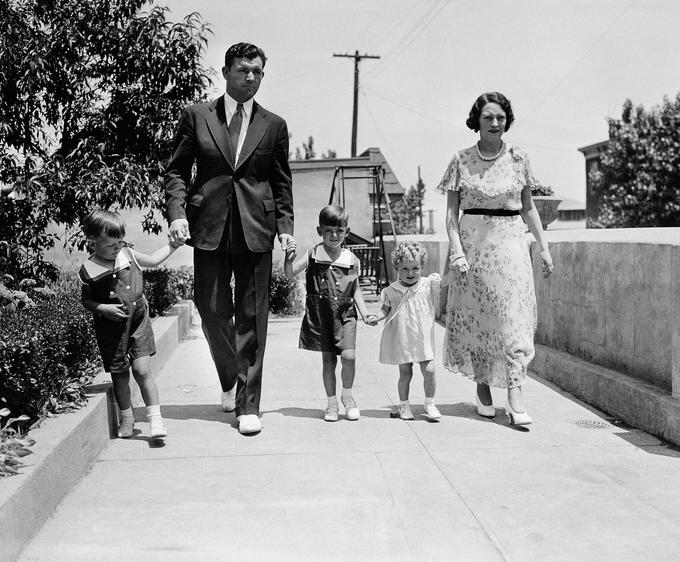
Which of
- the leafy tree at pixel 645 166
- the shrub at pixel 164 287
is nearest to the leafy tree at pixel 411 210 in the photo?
the leafy tree at pixel 645 166

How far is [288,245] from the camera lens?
Answer: 16.3 feet

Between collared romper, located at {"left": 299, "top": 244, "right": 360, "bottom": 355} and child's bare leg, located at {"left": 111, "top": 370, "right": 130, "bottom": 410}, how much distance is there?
1.15 meters

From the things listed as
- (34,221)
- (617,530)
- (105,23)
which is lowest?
(617,530)

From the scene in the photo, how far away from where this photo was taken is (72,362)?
5.11m

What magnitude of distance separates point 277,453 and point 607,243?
2.82 meters

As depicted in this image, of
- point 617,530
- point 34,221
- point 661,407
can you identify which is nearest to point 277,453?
point 617,530

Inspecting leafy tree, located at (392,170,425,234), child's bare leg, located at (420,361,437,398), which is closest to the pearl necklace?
child's bare leg, located at (420,361,437,398)

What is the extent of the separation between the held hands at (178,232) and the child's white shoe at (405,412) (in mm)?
1712

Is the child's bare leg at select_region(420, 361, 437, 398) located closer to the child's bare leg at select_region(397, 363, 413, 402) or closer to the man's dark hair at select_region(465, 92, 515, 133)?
the child's bare leg at select_region(397, 363, 413, 402)

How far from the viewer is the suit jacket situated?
16.3 ft

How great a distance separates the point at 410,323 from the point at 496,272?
62 cm

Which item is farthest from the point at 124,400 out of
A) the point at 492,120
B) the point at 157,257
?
A: the point at 492,120

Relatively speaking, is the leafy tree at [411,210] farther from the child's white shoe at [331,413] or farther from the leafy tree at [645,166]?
the child's white shoe at [331,413]

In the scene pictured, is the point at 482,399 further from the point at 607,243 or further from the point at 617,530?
the point at 617,530
